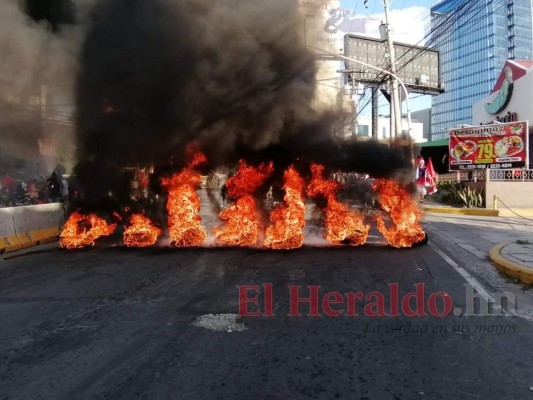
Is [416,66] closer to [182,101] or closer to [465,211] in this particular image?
[465,211]

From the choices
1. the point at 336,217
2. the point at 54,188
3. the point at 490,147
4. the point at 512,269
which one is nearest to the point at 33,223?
the point at 54,188

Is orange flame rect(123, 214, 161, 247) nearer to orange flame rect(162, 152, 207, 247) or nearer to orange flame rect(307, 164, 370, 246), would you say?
orange flame rect(162, 152, 207, 247)

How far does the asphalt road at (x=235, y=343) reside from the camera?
2.94 metres

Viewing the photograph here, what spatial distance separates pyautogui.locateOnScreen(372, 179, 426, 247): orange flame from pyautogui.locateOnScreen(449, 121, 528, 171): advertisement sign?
9.93m

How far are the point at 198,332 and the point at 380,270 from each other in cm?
320

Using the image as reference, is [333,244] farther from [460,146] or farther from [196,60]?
[460,146]

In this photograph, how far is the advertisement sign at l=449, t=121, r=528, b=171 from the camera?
53.5 feet

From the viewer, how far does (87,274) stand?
6.21 metres

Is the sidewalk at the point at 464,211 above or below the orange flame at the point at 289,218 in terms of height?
below

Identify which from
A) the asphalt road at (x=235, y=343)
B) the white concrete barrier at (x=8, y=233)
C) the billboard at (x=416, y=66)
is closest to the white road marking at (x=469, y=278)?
the asphalt road at (x=235, y=343)

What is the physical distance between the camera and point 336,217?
8.72 meters

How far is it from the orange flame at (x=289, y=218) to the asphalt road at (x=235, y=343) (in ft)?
6.39

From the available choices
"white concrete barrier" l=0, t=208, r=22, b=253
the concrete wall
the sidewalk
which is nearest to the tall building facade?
the concrete wall

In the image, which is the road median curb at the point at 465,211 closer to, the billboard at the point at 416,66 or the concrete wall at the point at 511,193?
the concrete wall at the point at 511,193
